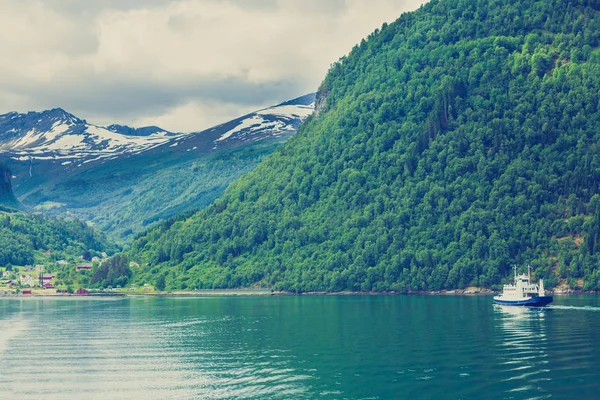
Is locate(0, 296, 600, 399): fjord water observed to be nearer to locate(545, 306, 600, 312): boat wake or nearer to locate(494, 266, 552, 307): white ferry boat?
locate(545, 306, 600, 312): boat wake

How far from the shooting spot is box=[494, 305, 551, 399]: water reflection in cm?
8756

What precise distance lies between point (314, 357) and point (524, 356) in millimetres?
25168

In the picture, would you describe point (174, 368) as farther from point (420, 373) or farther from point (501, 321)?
point (501, 321)

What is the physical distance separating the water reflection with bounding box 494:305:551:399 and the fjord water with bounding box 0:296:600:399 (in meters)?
0.13

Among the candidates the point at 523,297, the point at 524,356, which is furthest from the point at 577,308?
the point at 524,356

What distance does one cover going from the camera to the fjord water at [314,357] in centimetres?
9075

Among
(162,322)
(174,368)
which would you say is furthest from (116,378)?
(162,322)

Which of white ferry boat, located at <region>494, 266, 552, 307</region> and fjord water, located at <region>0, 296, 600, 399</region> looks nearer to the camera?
fjord water, located at <region>0, 296, 600, 399</region>

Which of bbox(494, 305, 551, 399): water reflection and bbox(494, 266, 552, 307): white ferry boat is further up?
bbox(494, 266, 552, 307): white ferry boat

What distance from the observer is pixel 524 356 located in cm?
10662

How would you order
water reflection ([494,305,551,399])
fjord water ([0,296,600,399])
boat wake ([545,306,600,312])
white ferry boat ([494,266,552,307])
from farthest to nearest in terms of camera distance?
1. white ferry boat ([494,266,552,307])
2. boat wake ([545,306,600,312])
3. fjord water ([0,296,600,399])
4. water reflection ([494,305,551,399])

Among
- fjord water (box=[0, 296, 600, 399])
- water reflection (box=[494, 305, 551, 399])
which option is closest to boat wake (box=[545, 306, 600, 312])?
fjord water (box=[0, 296, 600, 399])

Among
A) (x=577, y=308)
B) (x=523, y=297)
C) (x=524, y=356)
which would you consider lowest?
(x=524, y=356)

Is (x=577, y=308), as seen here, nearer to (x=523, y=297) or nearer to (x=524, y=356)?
(x=523, y=297)
